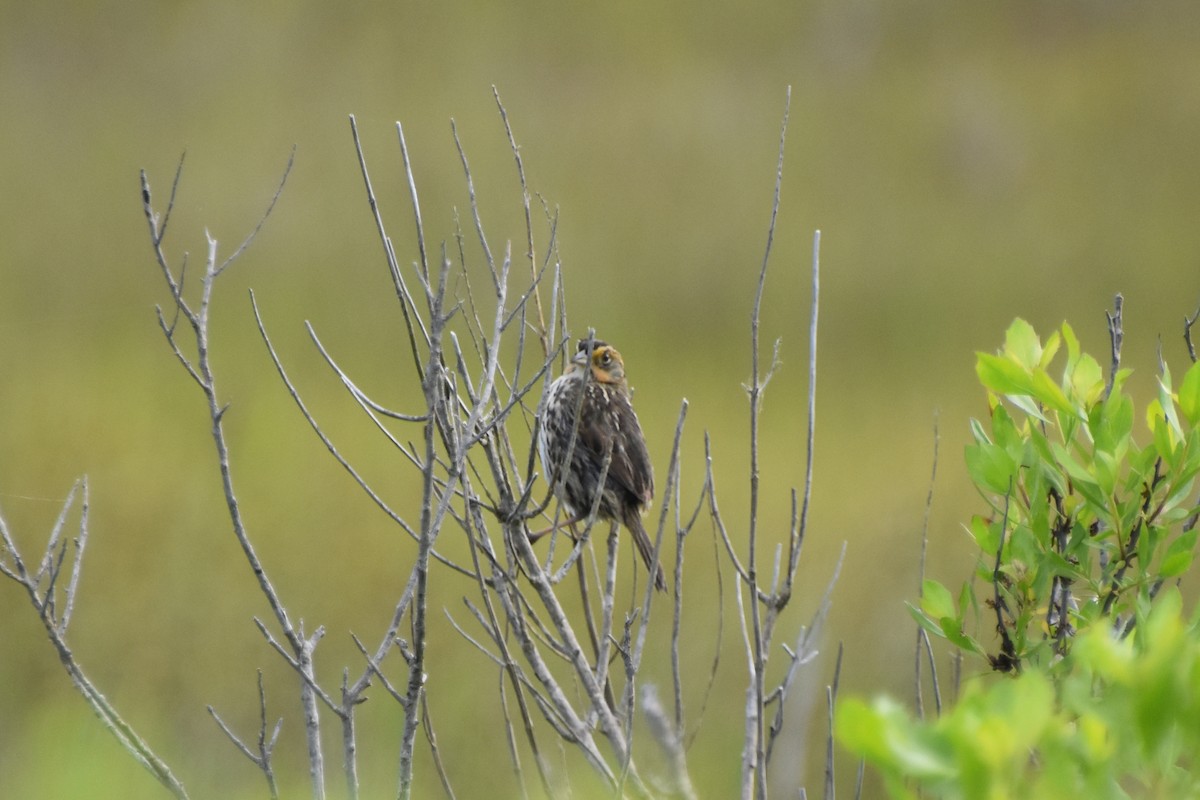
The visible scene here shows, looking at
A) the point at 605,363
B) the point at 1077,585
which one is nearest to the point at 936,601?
the point at 1077,585

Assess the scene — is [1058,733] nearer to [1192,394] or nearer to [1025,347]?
[1192,394]

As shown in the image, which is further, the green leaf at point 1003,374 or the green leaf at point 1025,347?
the green leaf at point 1025,347

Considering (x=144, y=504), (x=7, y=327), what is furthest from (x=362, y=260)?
(x=144, y=504)

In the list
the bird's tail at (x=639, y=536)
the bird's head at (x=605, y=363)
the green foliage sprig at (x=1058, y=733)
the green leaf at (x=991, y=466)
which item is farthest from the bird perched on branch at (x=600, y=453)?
the green foliage sprig at (x=1058, y=733)

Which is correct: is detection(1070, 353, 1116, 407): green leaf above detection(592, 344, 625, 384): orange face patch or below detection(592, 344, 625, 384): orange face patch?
below

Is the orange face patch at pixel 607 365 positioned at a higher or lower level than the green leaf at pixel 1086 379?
higher

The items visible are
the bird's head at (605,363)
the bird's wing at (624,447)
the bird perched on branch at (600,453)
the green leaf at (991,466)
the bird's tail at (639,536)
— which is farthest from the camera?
the bird's head at (605,363)

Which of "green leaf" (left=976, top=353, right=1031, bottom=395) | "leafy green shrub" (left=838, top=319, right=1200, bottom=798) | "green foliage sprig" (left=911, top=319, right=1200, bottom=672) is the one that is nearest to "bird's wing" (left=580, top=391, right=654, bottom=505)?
"leafy green shrub" (left=838, top=319, right=1200, bottom=798)

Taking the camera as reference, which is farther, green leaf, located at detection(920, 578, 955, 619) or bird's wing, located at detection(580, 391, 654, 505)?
bird's wing, located at detection(580, 391, 654, 505)

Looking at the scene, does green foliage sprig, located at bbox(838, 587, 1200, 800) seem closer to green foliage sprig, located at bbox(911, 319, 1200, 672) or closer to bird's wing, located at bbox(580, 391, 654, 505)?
green foliage sprig, located at bbox(911, 319, 1200, 672)

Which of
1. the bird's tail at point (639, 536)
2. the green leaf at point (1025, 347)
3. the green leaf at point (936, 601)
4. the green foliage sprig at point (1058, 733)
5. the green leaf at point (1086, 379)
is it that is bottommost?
the green foliage sprig at point (1058, 733)

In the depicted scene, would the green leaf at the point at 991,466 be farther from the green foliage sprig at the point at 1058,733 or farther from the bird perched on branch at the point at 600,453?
the bird perched on branch at the point at 600,453

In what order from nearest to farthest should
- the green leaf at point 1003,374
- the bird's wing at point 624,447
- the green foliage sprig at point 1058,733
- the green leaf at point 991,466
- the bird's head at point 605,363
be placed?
the green foliage sprig at point 1058,733 → the green leaf at point 1003,374 → the green leaf at point 991,466 → the bird's wing at point 624,447 → the bird's head at point 605,363

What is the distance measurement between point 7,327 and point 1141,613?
10.4m
